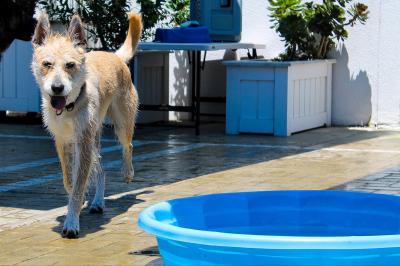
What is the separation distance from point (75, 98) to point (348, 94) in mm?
8185

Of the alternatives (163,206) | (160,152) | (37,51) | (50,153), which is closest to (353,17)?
(160,152)

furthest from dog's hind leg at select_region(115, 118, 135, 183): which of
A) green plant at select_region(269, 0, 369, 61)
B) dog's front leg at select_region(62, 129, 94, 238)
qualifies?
green plant at select_region(269, 0, 369, 61)

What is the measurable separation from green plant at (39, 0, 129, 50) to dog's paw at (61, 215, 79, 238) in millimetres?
6616

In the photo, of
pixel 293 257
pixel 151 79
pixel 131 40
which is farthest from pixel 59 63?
pixel 151 79

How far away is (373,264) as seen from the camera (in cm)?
403

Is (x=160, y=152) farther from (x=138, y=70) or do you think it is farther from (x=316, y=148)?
(x=138, y=70)

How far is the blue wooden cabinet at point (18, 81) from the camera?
47.7ft

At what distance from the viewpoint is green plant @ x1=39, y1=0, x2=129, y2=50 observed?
12.9 m

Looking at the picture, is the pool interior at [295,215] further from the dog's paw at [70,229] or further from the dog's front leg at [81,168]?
the dog's front leg at [81,168]

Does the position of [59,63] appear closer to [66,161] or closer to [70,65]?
[70,65]

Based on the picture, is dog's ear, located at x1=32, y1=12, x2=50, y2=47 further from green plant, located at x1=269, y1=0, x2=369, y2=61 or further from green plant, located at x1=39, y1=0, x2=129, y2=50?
green plant, located at x1=269, y1=0, x2=369, y2=61

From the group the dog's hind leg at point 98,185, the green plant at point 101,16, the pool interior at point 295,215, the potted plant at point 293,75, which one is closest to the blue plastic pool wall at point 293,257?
the pool interior at point 295,215

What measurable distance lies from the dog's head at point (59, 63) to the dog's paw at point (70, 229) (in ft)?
2.67

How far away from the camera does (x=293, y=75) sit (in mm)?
13055
